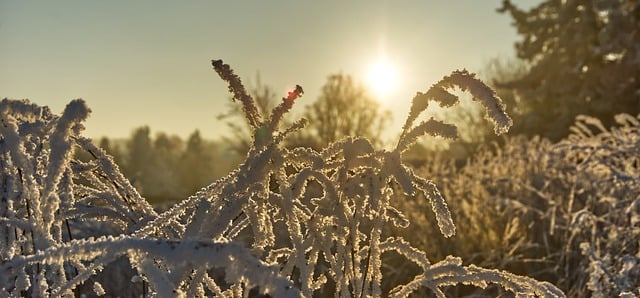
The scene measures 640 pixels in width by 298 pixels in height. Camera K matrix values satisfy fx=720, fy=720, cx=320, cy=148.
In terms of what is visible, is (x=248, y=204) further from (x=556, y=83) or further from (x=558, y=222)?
(x=556, y=83)

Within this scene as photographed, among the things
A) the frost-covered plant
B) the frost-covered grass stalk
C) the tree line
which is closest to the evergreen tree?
the tree line

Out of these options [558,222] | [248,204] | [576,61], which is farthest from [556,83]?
[248,204]

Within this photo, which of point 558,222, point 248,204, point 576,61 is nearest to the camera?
point 248,204

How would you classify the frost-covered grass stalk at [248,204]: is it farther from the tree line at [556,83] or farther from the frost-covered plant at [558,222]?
the tree line at [556,83]

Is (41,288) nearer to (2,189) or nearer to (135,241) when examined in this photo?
(2,189)

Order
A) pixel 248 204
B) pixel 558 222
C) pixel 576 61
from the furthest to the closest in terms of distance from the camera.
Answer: pixel 576 61 → pixel 558 222 → pixel 248 204

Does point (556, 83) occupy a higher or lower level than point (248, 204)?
higher

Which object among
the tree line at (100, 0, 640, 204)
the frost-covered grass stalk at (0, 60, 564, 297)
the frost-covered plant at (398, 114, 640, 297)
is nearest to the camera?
the frost-covered grass stalk at (0, 60, 564, 297)

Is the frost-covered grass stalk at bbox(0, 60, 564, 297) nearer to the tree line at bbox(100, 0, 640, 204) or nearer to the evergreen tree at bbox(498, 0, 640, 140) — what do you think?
the tree line at bbox(100, 0, 640, 204)

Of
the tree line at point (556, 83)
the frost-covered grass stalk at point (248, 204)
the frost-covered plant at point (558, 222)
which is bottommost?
the frost-covered grass stalk at point (248, 204)

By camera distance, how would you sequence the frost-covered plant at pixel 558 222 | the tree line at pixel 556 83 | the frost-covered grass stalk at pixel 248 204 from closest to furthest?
the frost-covered grass stalk at pixel 248 204
the frost-covered plant at pixel 558 222
the tree line at pixel 556 83

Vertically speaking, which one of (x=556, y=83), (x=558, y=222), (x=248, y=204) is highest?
(x=556, y=83)

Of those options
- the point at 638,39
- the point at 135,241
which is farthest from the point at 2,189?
the point at 638,39

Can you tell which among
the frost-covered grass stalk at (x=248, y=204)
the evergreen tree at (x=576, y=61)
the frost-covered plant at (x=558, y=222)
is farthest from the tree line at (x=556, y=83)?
the frost-covered grass stalk at (x=248, y=204)
